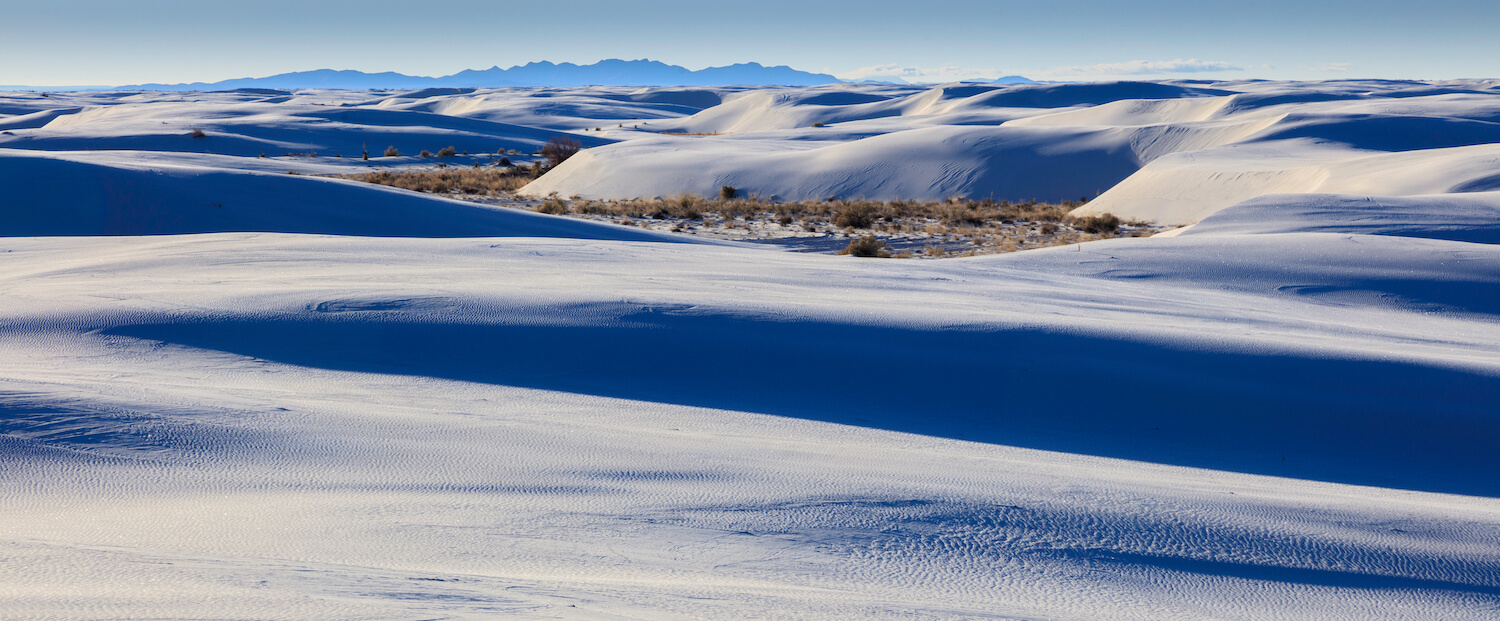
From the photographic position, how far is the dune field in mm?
2744

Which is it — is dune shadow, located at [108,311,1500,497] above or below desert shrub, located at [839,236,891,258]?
above

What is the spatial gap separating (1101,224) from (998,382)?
1434cm

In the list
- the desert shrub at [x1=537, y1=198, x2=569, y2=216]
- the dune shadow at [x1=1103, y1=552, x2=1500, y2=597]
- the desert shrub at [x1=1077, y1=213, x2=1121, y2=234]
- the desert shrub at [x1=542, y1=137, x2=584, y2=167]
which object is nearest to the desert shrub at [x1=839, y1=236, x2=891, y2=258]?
the desert shrub at [x1=1077, y1=213, x2=1121, y2=234]

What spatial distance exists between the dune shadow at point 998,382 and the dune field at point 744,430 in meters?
0.02

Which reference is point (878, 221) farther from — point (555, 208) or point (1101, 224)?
point (555, 208)

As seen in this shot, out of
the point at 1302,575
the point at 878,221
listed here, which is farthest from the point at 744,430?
the point at 878,221

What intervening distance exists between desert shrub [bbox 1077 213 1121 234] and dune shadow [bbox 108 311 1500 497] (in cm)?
1324

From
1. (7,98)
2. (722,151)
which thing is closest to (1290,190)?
(722,151)

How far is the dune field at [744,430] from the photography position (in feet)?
9.00

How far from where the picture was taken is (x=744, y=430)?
4.78 meters

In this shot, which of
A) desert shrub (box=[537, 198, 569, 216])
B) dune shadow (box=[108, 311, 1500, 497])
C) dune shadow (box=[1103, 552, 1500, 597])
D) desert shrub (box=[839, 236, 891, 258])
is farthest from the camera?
desert shrub (box=[537, 198, 569, 216])

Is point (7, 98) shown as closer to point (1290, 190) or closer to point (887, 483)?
point (1290, 190)

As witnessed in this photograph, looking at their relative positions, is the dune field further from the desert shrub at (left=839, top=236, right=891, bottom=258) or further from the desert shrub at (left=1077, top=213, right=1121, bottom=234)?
the desert shrub at (left=1077, top=213, right=1121, bottom=234)

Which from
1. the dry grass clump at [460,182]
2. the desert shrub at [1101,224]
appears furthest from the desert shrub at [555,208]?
the desert shrub at [1101,224]
